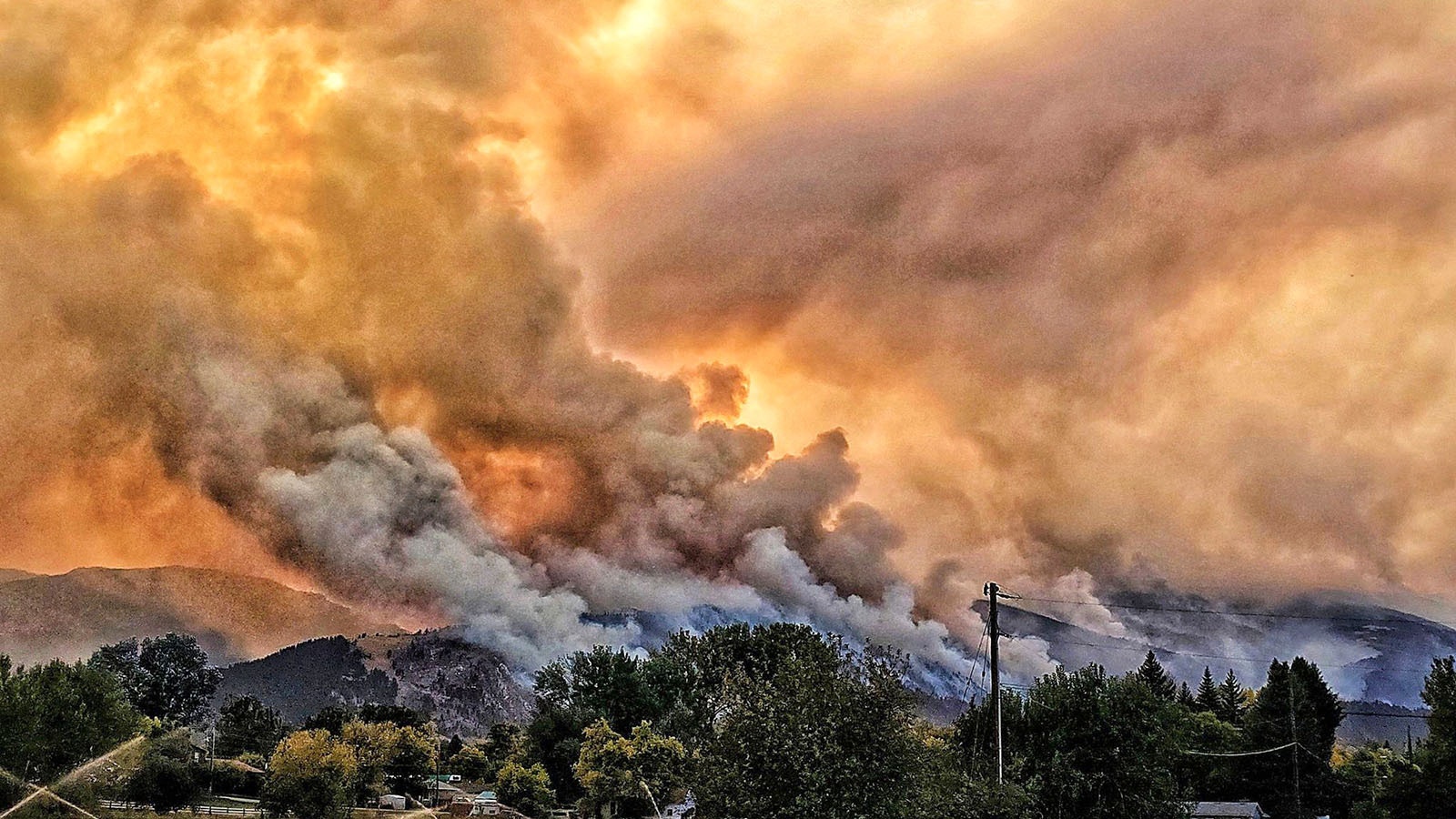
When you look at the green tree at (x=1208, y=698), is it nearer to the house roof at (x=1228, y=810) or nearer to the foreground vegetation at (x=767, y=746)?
the foreground vegetation at (x=767, y=746)

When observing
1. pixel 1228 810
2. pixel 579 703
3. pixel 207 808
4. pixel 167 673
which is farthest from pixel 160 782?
pixel 1228 810

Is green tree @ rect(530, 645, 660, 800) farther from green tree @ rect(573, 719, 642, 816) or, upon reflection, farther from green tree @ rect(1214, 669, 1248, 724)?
green tree @ rect(1214, 669, 1248, 724)

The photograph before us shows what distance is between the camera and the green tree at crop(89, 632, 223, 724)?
493ft

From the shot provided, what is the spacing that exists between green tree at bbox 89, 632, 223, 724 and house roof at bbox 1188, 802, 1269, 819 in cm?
12266

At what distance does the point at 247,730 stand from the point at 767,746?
11306cm

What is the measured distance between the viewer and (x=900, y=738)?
3238 centimetres

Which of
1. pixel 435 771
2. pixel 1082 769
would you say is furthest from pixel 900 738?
pixel 435 771

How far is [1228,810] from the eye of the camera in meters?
94.1

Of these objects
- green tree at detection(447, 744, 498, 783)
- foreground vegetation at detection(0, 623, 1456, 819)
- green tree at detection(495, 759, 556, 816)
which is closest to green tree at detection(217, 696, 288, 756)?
foreground vegetation at detection(0, 623, 1456, 819)

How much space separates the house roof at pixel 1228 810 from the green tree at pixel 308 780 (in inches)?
2627

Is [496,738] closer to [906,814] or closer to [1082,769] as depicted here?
[1082,769]

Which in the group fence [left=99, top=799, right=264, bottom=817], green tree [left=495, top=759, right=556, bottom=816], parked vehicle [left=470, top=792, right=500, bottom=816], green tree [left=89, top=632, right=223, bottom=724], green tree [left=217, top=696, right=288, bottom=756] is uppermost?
green tree [left=89, top=632, right=223, bottom=724]

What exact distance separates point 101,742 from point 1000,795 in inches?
2628

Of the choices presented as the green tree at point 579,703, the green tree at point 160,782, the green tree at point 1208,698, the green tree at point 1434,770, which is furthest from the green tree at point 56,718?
the green tree at point 1208,698
